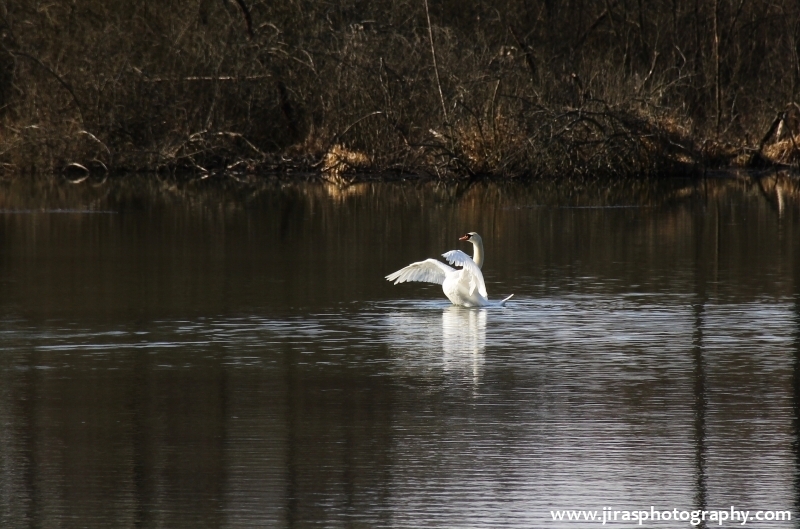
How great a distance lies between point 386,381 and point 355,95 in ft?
86.2

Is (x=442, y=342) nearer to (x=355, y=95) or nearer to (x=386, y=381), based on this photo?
(x=386, y=381)

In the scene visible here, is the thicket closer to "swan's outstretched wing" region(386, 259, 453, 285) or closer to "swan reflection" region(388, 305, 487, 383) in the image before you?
"swan's outstretched wing" region(386, 259, 453, 285)

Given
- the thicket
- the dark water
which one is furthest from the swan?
the thicket

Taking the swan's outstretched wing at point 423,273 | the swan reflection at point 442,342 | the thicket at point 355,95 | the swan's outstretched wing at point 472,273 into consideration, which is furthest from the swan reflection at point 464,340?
the thicket at point 355,95

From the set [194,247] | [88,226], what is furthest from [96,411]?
[88,226]

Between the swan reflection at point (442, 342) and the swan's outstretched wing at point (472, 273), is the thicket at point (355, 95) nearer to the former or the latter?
the swan's outstretched wing at point (472, 273)

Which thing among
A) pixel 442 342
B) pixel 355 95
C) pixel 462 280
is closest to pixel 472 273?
pixel 462 280

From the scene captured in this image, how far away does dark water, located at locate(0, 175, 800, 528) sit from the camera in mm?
7078

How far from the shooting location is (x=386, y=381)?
9852mm

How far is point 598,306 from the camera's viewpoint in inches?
530

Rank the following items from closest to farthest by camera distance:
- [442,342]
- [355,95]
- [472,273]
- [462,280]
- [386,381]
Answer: [386,381] < [442,342] < [472,273] < [462,280] < [355,95]

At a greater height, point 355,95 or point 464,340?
point 355,95

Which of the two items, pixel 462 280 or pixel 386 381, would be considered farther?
pixel 462 280

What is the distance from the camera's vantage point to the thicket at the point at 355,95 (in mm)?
32844
